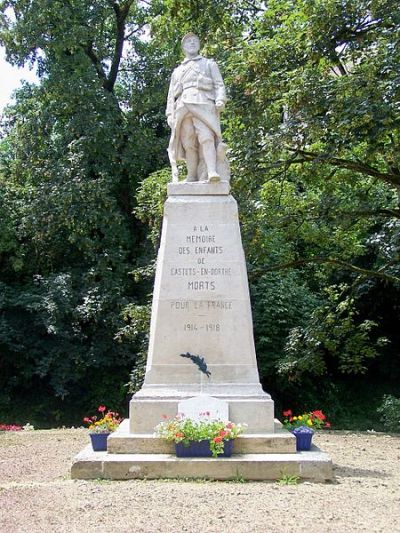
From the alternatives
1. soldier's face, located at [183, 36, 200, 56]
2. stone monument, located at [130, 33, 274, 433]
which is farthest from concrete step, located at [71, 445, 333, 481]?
soldier's face, located at [183, 36, 200, 56]

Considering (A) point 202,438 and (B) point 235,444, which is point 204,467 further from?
(B) point 235,444

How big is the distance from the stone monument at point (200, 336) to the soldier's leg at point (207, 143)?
0.01 meters

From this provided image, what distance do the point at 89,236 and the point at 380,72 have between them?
9.57 metres

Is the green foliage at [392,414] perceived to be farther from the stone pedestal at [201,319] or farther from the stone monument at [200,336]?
the stone pedestal at [201,319]

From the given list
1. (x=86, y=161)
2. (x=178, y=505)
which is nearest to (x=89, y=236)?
(x=86, y=161)

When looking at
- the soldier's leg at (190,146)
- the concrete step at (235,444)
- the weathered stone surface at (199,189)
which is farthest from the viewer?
the soldier's leg at (190,146)

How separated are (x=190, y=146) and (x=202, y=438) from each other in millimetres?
3989

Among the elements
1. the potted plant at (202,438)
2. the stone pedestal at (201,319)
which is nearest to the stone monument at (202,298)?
the stone pedestal at (201,319)

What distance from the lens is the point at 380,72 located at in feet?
37.3

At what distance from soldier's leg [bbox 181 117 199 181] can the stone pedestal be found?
482 mm

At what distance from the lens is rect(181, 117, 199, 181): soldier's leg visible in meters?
9.51

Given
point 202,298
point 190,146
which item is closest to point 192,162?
point 190,146

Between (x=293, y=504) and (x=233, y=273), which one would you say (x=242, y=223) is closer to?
(x=233, y=273)

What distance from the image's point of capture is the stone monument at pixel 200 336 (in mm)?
7262
